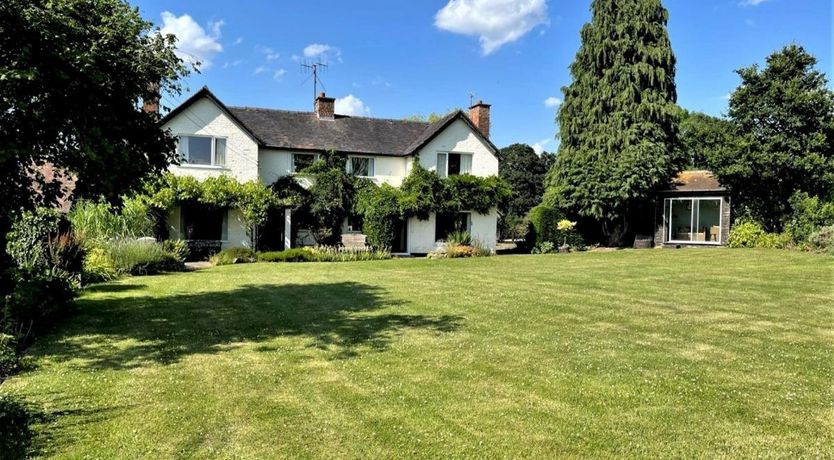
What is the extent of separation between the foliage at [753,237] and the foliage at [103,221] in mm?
25886

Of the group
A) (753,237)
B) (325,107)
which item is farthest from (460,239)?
(753,237)

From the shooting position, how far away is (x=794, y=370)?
631cm

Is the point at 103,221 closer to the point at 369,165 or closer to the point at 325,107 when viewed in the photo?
the point at 369,165

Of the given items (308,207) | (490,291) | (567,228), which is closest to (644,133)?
(567,228)

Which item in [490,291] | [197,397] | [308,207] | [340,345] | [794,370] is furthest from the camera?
[308,207]

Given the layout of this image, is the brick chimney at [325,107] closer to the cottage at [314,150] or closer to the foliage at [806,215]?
the cottage at [314,150]

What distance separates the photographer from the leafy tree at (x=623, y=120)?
29.7 meters

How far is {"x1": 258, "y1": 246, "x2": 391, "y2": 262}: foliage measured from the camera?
915 inches

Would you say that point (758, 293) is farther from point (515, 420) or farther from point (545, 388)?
point (515, 420)

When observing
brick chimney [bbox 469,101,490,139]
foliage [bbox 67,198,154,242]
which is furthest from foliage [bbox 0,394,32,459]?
brick chimney [bbox 469,101,490,139]

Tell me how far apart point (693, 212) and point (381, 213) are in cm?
1704

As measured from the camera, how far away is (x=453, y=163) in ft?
98.9

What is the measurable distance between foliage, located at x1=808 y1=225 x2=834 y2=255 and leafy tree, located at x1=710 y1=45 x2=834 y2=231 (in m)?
3.52

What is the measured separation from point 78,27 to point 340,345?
21.8 ft
